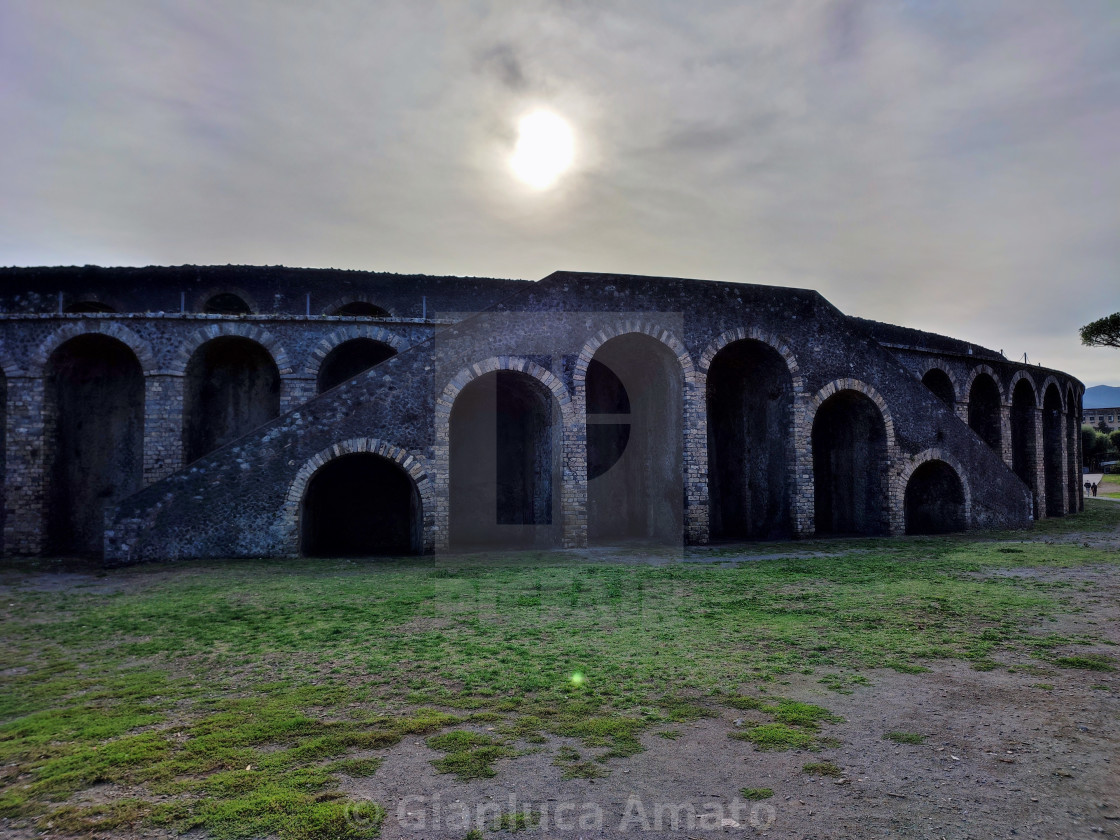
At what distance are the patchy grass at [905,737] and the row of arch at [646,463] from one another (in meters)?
9.28

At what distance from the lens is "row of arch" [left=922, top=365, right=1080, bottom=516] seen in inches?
796

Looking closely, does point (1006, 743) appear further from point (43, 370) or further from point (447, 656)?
point (43, 370)

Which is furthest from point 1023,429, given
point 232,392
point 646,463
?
point 232,392

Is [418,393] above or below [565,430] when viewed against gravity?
above

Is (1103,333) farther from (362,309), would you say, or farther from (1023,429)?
(362,309)

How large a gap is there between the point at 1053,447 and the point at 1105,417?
75399 millimetres

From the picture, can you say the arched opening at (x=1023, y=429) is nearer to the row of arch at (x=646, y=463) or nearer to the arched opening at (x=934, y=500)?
the arched opening at (x=934, y=500)

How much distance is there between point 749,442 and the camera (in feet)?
51.2

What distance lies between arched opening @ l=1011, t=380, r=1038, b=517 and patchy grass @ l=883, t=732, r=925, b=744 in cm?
2211

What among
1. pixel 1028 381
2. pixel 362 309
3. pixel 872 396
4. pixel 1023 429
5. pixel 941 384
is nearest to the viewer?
pixel 872 396

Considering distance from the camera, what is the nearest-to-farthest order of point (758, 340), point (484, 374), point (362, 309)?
point (484, 374) < point (758, 340) < point (362, 309)

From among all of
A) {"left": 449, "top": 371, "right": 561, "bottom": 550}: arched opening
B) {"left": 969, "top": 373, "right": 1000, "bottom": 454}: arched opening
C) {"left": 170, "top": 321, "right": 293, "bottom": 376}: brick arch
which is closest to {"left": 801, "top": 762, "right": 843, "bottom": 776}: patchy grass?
{"left": 449, "top": 371, "right": 561, "bottom": 550}: arched opening

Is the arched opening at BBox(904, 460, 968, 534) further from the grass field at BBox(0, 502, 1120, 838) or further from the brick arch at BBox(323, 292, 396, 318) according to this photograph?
the brick arch at BBox(323, 292, 396, 318)

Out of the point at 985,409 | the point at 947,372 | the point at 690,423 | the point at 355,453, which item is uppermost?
the point at 947,372
